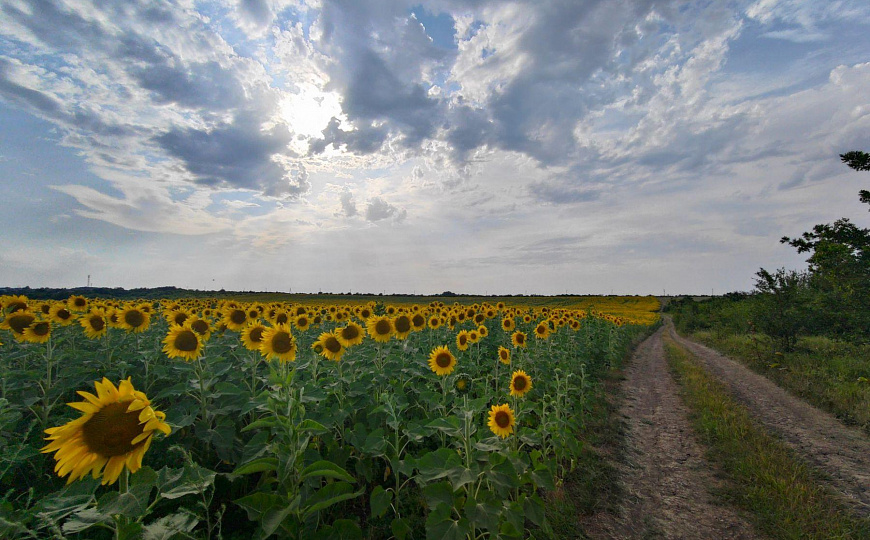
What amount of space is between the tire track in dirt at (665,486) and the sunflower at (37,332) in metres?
7.79

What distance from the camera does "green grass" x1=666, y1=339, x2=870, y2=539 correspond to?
4699mm

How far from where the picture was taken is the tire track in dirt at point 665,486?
4.71 metres

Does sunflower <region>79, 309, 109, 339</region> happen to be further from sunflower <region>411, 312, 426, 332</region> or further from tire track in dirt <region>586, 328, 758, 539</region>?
tire track in dirt <region>586, 328, 758, 539</region>

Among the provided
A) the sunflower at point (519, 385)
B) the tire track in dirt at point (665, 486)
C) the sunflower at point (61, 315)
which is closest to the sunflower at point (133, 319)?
the sunflower at point (61, 315)

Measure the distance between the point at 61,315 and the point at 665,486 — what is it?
1047cm

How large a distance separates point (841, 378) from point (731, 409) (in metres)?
5.87

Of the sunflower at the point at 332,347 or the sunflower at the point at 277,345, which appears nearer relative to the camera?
the sunflower at the point at 277,345

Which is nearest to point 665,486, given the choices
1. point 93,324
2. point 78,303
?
point 93,324

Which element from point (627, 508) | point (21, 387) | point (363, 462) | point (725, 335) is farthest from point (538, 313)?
point (725, 335)

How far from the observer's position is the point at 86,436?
2.07 m

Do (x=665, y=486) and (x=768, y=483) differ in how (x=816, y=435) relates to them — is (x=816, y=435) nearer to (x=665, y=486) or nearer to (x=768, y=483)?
(x=768, y=483)

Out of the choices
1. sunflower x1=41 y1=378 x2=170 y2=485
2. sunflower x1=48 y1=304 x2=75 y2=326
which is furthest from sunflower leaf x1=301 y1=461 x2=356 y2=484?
sunflower x1=48 y1=304 x2=75 y2=326

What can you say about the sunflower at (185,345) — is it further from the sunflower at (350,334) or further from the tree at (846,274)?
the tree at (846,274)

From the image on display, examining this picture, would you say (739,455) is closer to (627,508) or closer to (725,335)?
(627,508)
